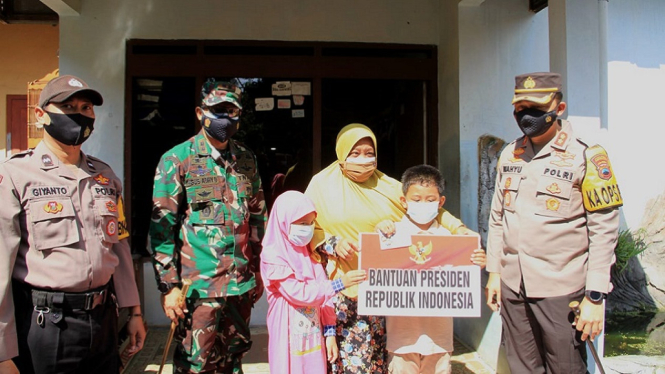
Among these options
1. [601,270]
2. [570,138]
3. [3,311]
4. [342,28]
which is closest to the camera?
[3,311]

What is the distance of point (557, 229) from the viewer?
268 centimetres

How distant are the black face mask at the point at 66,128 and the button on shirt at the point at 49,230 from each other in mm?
99

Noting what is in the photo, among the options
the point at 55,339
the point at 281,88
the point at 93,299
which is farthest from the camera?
the point at 281,88

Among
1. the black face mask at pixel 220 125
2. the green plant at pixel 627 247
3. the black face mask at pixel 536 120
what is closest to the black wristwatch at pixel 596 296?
the black face mask at pixel 536 120

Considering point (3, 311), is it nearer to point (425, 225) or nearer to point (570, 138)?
point (425, 225)

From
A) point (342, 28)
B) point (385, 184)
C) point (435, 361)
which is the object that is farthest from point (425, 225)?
point (342, 28)

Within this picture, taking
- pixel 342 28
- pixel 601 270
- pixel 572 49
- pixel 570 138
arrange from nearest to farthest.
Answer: pixel 601 270 → pixel 570 138 → pixel 572 49 → pixel 342 28

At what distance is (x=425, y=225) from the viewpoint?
9.53 feet

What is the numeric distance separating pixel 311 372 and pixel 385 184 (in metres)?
1.13

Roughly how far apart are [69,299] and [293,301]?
103 cm

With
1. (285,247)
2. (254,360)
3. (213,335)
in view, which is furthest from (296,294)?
(254,360)

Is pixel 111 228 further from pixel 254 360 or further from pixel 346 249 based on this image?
pixel 254 360

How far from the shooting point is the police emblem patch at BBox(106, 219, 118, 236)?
2505mm

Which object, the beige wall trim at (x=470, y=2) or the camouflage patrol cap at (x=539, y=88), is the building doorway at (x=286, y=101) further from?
the camouflage patrol cap at (x=539, y=88)
